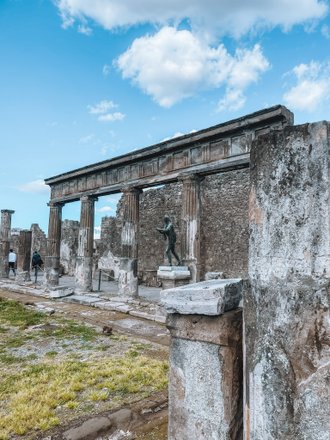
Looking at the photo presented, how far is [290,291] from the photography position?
52.4 inches

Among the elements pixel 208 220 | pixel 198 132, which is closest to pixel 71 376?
pixel 198 132

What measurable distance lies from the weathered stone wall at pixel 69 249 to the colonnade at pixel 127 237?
821cm

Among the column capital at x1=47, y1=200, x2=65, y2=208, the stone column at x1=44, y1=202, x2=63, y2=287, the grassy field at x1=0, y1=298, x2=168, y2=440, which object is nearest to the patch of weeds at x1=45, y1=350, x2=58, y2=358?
the grassy field at x1=0, y1=298, x2=168, y2=440

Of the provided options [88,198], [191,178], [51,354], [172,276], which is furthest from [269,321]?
[88,198]

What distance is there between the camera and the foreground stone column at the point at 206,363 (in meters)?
1.68

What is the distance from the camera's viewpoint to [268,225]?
55.9 inches

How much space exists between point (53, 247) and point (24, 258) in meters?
3.00

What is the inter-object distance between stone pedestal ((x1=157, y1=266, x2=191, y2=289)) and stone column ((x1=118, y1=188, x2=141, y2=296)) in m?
2.95

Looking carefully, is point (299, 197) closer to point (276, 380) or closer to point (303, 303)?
point (303, 303)

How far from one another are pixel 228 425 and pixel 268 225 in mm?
1050

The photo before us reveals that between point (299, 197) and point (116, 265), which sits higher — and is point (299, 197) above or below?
above

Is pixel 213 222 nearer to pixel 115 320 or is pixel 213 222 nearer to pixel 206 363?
pixel 115 320

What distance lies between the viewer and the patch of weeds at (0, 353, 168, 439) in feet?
9.23

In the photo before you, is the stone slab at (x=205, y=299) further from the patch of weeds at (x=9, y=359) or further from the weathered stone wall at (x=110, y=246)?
the weathered stone wall at (x=110, y=246)
